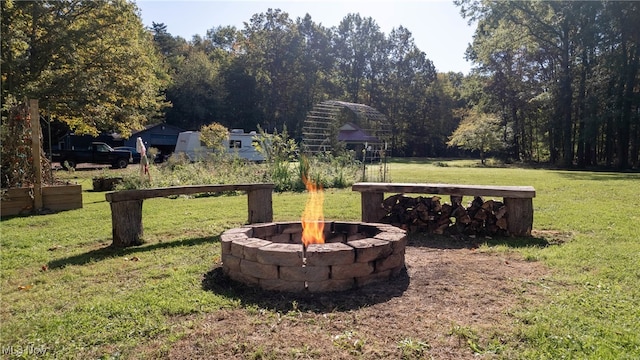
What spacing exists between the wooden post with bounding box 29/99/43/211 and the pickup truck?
15444mm

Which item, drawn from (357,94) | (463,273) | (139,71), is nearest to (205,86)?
(357,94)

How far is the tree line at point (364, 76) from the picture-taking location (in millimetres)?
14500

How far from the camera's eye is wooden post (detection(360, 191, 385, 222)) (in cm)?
590

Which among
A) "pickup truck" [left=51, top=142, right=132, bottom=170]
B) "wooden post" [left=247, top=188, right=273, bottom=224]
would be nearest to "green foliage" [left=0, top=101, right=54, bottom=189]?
"wooden post" [left=247, top=188, right=273, bottom=224]

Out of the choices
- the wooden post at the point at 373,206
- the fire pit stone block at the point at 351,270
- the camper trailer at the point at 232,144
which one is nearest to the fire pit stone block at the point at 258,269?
the fire pit stone block at the point at 351,270

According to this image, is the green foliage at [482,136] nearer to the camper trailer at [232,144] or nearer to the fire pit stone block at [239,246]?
the camper trailer at [232,144]

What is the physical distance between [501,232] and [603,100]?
23.2m

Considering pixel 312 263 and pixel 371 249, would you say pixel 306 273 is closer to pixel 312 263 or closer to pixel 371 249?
pixel 312 263

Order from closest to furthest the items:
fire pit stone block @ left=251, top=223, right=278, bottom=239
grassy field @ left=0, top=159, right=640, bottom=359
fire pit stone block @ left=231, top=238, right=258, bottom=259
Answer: grassy field @ left=0, top=159, right=640, bottom=359 < fire pit stone block @ left=231, top=238, right=258, bottom=259 < fire pit stone block @ left=251, top=223, right=278, bottom=239

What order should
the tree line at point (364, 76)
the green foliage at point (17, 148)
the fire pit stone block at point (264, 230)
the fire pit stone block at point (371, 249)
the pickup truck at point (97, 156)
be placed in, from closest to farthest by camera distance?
the fire pit stone block at point (371, 249) < the fire pit stone block at point (264, 230) < the green foliage at point (17, 148) < the tree line at point (364, 76) < the pickup truck at point (97, 156)

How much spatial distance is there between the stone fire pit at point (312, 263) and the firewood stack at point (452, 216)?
2.01 metres

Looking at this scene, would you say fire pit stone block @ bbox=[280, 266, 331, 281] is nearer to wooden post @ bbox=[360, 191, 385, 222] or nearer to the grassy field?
the grassy field

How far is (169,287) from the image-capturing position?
339cm

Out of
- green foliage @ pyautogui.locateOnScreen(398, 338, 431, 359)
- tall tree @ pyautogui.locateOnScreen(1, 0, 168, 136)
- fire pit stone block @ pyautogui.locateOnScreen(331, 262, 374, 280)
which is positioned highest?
tall tree @ pyautogui.locateOnScreen(1, 0, 168, 136)
